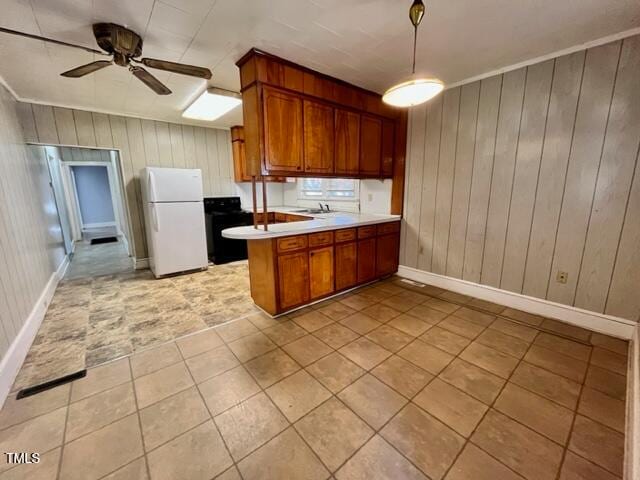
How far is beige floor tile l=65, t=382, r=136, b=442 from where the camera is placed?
1.53 m

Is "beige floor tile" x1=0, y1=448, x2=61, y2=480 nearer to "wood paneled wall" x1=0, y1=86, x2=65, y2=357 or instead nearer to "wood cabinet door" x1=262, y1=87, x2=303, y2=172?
"wood paneled wall" x1=0, y1=86, x2=65, y2=357

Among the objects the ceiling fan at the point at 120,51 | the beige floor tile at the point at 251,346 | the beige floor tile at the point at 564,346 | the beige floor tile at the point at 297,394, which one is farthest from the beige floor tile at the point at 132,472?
the beige floor tile at the point at 564,346

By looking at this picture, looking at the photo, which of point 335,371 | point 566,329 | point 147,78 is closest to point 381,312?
point 335,371

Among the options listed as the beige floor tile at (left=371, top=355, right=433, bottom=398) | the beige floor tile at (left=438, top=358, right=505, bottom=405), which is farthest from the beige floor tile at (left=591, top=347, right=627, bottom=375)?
the beige floor tile at (left=371, top=355, right=433, bottom=398)

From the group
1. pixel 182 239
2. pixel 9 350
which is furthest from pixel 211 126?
pixel 9 350

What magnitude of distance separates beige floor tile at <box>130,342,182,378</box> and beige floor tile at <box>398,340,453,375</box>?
190cm

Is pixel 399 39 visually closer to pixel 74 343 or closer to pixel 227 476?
pixel 227 476

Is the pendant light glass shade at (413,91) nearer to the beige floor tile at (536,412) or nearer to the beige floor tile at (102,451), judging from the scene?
the beige floor tile at (536,412)

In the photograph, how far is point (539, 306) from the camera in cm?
276

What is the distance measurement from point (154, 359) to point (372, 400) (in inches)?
69.8

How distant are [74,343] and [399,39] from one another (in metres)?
3.96

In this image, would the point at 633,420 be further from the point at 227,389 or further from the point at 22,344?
the point at 22,344

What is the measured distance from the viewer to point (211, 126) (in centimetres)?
504

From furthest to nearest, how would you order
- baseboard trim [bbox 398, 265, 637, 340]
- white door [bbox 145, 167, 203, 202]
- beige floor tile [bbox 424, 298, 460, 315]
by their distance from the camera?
white door [bbox 145, 167, 203, 202] → beige floor tile [bbox 424, 298, 460, 315] → baseboard trim [bbox 398, 265, 637, 340]
